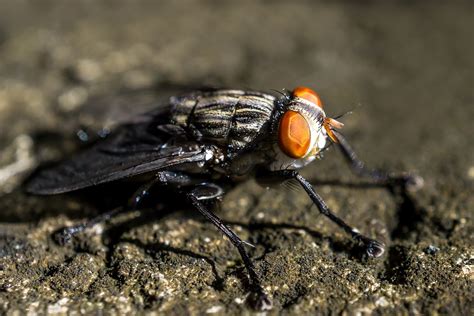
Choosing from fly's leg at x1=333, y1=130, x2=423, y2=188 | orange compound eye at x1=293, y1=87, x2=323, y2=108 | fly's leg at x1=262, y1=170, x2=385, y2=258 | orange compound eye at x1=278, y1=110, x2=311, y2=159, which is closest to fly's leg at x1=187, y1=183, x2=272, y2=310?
fly's leg at x1=262, y1=170, x2=385, y2=258

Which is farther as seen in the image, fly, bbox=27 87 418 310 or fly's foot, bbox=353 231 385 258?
fly, bbox=27 87 418 310

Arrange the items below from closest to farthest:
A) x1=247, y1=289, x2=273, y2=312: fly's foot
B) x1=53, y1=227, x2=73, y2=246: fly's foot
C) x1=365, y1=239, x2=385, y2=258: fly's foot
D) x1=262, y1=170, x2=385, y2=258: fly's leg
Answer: x1=247, y1=289, x2=273, y2=312: fly's foot
x1=365, y1=239, x2=385, y2=258: fly's foot
x1=262, y1=170, x2=385, y2=258: fly's leg
x1=53, y1=227, x2=73, y2=246: fly's foot

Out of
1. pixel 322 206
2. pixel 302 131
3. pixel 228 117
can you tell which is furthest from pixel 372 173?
pixel 228 117

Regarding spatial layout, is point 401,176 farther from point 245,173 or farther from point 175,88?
point 175,88

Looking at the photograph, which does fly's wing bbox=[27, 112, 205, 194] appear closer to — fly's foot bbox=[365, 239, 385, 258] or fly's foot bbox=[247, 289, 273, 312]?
fly's foot bbox=[247, 289, 273, 312]

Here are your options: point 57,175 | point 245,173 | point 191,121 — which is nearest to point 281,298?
point 245,173

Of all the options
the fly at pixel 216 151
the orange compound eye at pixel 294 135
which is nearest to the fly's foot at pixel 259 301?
the fly at pixel 216 151

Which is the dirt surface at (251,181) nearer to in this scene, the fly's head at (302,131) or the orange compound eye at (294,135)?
the fly's head at (302,131)
